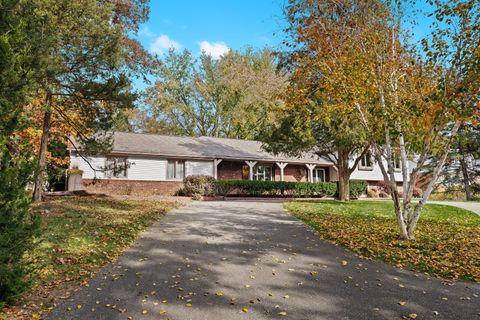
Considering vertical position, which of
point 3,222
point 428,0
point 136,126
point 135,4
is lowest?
point 3,222

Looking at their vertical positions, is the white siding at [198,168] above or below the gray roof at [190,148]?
below

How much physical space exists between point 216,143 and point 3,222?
78.6ft

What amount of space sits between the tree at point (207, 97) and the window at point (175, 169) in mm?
15413

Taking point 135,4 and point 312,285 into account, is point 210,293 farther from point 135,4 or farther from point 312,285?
point 135,4

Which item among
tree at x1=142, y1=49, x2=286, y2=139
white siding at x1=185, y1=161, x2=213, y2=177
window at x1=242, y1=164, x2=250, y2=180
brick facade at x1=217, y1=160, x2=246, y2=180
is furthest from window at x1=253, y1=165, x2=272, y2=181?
tree at x1=142, y1=49, x2=286, y2=139

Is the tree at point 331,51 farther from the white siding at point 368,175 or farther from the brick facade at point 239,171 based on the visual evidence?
the white siding at point 368,175

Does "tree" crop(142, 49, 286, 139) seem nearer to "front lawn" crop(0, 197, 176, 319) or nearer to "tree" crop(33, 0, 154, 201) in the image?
"tree" crop(33, 0, 154, 201)

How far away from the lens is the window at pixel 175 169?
22812 mm

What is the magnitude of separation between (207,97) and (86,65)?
85.9 feet

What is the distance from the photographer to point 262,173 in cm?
2675

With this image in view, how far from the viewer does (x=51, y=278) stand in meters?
5.07

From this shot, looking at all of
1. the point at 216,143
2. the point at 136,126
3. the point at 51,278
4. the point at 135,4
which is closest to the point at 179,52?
the point at 136,126

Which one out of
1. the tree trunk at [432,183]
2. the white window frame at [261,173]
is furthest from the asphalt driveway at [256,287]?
the white window frame at [261,173]

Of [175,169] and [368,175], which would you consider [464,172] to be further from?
[175,169]
